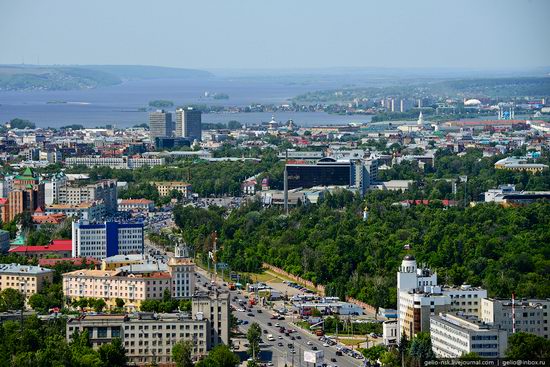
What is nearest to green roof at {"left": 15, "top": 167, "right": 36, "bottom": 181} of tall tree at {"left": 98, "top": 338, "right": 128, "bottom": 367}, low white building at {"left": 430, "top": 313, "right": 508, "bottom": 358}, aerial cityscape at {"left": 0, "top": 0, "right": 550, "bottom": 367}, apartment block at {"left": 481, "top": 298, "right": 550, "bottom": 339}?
aerial cityscape at {"left": 0, "top": 0, "right": 550, "bottom": 367}

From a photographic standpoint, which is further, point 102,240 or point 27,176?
point 27,176

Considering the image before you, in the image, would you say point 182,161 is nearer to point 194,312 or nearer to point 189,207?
point 189,207

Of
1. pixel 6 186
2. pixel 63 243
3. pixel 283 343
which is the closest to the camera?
pixel 283 343

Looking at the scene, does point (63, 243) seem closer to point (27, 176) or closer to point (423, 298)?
point (27, 176)

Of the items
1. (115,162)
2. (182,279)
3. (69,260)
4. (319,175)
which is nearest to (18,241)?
(69,260)

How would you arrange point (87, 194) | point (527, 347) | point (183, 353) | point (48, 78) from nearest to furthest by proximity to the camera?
1. point (527, 347)
2. point (183, 353)
3. point (87, 194)
4. point (48, 78)

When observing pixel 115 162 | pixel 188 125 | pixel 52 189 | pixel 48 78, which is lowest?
pixel 48 78
